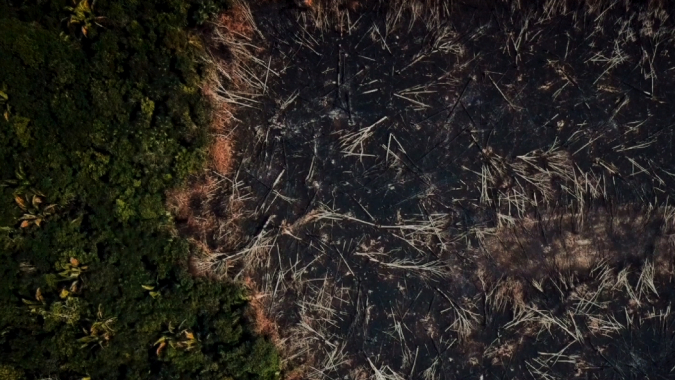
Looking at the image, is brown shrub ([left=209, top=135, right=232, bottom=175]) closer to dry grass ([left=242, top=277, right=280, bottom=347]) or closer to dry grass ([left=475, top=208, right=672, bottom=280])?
dry grass ([left=242, top=277, right=280, bottom=347])

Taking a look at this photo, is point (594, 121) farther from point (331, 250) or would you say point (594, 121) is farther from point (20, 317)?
point (20, 317)

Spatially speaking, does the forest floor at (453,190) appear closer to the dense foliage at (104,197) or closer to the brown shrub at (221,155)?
the brown shrub at (221,155)

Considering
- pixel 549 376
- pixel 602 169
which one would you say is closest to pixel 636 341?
pixel 549 376

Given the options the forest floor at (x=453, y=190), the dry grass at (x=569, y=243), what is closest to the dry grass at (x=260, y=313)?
the forest floor at (x=453, y=190)

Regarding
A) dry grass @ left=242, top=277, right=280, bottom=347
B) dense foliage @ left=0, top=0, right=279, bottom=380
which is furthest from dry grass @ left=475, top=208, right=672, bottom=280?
dense foliage @ left=0, top=0, right=279, bottom=380

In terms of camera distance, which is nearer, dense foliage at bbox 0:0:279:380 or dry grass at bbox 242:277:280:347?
dense foliage at bbox 0:0:279:380

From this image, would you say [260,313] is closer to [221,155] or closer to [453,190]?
[221,155]
